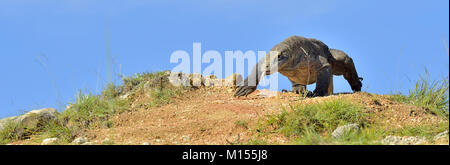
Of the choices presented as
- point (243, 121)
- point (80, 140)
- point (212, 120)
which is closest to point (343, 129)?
→ point (243, 121)

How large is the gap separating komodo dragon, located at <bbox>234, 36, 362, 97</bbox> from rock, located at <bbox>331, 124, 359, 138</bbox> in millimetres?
2180

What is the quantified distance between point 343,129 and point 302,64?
3.26 metres

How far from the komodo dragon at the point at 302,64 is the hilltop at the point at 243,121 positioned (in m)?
0.45

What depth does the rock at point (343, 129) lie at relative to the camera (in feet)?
16.4

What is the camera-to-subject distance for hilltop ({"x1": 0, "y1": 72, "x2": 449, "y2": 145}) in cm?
527

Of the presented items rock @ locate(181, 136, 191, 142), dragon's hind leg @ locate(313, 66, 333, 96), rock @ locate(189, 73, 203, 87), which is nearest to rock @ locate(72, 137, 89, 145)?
rock @ locate(181, 136, 191, 142)

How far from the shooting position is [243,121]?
5.83 meters

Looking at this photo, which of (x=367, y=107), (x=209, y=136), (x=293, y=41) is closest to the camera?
(x=209, y=136)

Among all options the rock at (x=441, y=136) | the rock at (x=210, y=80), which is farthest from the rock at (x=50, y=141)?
Result: the rock at (x=441, y=136)

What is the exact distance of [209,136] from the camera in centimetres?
554

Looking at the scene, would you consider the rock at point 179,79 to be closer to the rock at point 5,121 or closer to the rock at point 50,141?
the rock at point 5,121
